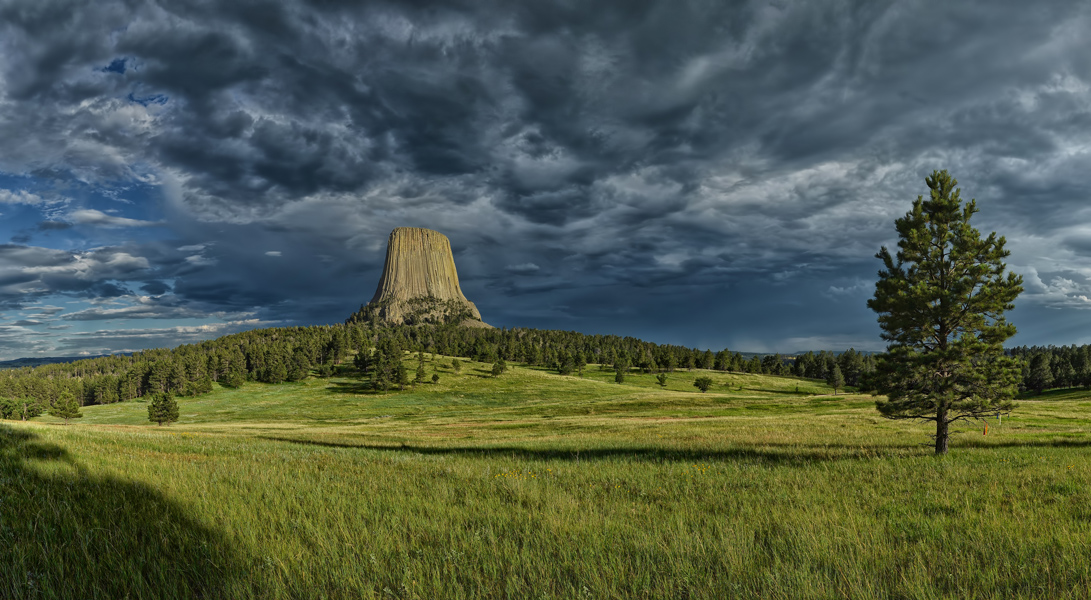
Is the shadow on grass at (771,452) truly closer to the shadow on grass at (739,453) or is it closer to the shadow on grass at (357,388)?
the shadow on grass at (739,453)

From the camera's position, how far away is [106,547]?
4.38 metres

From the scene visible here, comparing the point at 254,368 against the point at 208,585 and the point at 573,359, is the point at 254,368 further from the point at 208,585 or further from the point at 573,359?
the point at 208,585

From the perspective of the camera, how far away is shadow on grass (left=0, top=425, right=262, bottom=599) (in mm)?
3729

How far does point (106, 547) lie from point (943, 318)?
22.9 metres

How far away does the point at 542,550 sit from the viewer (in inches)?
191

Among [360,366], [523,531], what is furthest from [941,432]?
[360,366]

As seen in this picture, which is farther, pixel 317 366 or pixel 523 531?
pixel 317 366

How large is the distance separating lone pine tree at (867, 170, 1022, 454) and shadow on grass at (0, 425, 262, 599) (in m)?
20.1

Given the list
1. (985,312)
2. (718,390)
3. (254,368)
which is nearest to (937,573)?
(985,312)

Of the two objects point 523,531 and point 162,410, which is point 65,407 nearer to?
point 162,410

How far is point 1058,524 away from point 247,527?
10340 millimetres

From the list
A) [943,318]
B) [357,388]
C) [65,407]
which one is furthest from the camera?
[357,388]

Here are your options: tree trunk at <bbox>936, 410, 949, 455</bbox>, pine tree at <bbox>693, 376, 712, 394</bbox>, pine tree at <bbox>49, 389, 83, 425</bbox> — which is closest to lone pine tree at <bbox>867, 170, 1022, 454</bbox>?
tree trunk at <bbox>936, 410, 949, 455</bbox>

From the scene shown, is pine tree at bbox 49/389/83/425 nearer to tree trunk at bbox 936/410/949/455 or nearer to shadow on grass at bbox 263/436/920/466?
shadow on grass at bbox 263/436/920/466
